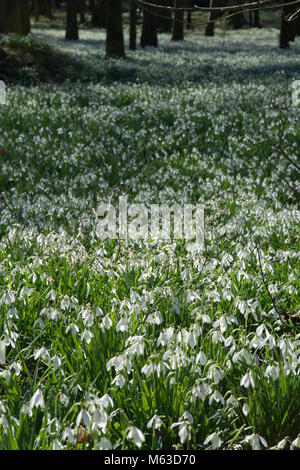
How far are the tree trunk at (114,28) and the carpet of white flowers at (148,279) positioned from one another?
16.2 feet

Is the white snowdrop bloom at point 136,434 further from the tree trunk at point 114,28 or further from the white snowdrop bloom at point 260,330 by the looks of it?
the tree trunk at point 114,28

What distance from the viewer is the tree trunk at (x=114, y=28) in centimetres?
1734

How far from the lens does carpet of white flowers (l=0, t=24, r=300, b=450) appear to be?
8.14 ft

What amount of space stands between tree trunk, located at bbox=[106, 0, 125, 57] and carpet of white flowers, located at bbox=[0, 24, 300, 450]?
4.95 metres

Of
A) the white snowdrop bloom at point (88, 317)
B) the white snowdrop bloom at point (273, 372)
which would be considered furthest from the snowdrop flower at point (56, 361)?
the white snowdrop bloom at point (273, 372)

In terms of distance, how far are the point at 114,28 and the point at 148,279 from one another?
54.8 feet

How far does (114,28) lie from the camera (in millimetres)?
18500

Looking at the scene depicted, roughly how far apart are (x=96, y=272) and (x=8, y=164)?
4.86m

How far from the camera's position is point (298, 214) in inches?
232

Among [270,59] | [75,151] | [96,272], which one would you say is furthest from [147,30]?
[96,272]

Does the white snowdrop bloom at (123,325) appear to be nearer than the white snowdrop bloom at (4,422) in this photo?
No

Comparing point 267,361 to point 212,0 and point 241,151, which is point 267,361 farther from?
point 241,151

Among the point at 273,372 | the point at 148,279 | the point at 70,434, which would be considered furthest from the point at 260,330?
the point at 148,279

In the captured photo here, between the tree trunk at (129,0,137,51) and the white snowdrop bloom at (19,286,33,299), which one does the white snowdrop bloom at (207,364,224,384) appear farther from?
the tree trunk at (129,0,137,51)
